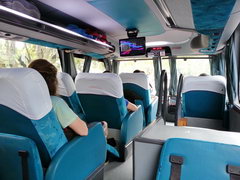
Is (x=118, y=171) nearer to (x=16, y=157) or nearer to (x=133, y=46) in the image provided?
(x=16, y=157)

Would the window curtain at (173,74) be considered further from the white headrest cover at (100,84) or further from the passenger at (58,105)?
the passenger at (58,105)

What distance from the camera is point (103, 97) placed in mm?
2867

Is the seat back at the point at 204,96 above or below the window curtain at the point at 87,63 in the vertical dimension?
below

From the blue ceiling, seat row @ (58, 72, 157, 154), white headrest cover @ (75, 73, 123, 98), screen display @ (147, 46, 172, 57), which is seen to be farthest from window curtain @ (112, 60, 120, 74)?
white headrest cover @ (75, 73, 123, 98)

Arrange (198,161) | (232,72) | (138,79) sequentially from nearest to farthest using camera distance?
(198,161) → (232,72) → (138,79)

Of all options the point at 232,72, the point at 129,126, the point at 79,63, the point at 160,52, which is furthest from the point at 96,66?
the point at 232,72

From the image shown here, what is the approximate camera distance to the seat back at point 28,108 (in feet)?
4.38

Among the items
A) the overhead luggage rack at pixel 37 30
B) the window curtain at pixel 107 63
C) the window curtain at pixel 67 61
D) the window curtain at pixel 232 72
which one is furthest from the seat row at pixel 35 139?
the window curtain at pixel 107 63

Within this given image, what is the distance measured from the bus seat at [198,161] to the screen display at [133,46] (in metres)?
3.61

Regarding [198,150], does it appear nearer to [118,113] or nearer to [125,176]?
[125,176]

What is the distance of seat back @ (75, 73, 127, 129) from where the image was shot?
9.03ft

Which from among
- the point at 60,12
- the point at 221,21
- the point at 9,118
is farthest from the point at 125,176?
the point at 60,12

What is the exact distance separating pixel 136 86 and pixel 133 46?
1.03m

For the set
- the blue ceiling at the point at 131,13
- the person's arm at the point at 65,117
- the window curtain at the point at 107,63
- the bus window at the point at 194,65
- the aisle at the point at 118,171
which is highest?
the blue ceiling at the point at 131,13
